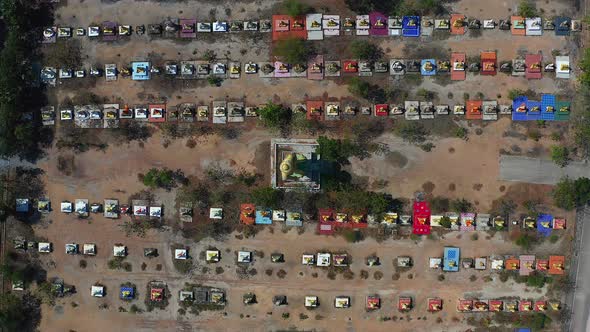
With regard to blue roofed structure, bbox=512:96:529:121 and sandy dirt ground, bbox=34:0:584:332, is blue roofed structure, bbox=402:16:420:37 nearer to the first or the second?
sandy dirt ground, bbox=34:0:584:332

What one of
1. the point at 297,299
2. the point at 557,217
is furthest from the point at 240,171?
the point at 557,217

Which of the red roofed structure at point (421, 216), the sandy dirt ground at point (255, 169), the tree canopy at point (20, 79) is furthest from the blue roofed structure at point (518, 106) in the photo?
the tree canopy at point (20, 79)

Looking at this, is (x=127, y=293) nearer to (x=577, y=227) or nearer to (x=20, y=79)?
(x=20, y=79)

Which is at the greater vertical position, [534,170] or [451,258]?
[534,170]

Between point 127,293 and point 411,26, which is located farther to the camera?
point 127,293

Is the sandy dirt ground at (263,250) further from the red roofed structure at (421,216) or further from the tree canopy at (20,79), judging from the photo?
the tree canopy at (20,79)

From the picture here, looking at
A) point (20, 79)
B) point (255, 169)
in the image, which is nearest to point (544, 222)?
point (255, 169)
